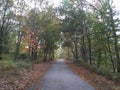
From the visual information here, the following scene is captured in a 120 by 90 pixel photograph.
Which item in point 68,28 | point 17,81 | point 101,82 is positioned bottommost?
point 101,82

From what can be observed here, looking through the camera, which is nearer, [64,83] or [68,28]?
[64,83]

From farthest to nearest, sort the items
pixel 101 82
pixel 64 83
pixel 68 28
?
1. pixel 68 28
2. pixel 101 82
3. pixel 64 83

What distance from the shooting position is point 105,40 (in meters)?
23.7

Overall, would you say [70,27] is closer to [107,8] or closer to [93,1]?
[93,1]

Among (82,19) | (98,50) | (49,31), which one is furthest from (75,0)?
(49,31)

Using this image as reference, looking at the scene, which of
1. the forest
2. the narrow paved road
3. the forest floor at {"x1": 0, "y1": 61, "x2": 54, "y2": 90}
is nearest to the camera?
the forest floor at {"x1": 0, "y1": 61, "x2": 54, "y2": 90}

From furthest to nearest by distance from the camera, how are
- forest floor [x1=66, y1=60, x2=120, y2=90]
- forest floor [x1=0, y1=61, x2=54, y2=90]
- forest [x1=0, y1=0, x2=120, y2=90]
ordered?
forest [x1=0, y1=0, x2=120, y2=90] < forest floor [x1=66, y1=60, x2=120, y2=90] < forest floor [x1=0, y1=61, x2=54, y2=90]

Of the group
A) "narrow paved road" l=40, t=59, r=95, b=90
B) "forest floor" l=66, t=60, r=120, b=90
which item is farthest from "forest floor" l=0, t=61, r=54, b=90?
"forest floor" l=66, t=60, r=120, b=90

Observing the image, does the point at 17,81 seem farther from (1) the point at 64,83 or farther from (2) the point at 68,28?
(2) the point at 68,28

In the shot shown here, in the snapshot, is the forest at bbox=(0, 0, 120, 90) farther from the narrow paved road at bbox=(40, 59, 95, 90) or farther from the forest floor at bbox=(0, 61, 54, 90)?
the narrow paved road at bbox=(40, 59, 95, 90)

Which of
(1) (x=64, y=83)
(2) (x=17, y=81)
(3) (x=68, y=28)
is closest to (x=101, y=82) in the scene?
(1) (x=64, y=83)

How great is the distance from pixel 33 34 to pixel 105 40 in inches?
385

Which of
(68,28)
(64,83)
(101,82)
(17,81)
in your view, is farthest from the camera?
(68,28)

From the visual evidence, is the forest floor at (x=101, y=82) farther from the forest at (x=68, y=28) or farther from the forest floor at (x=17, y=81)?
the forest floor at (x=17, y=81)
